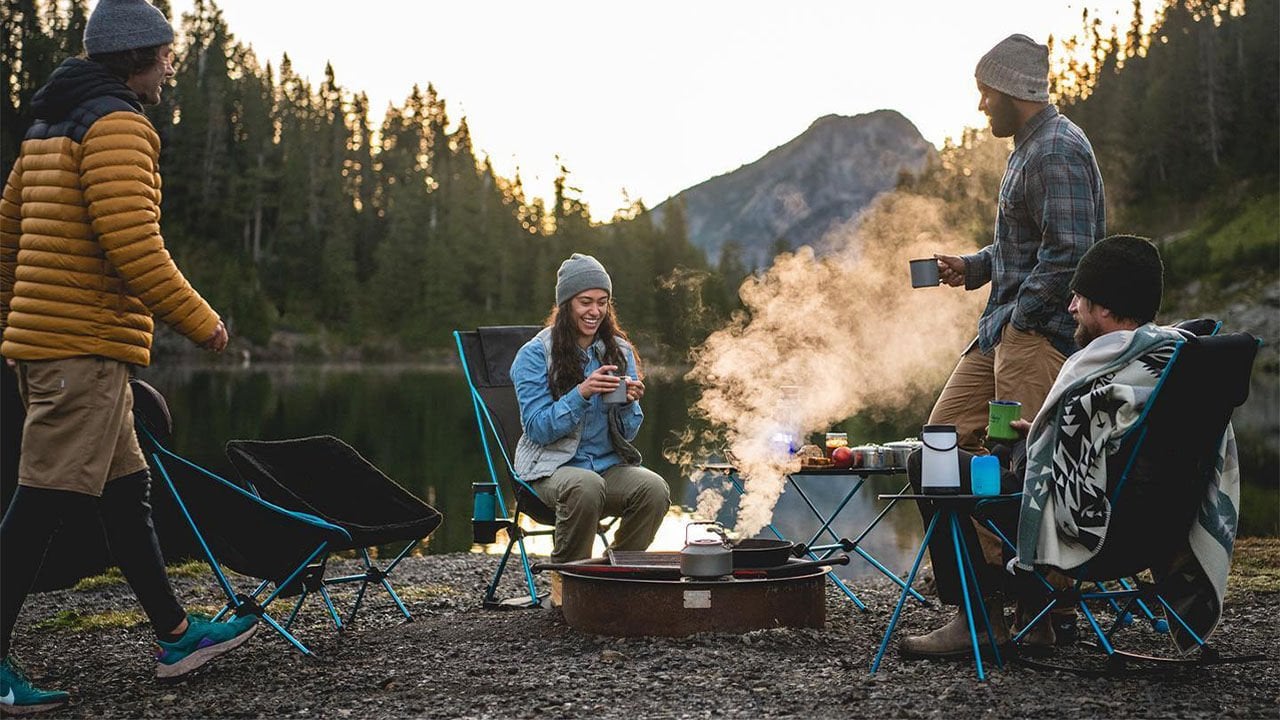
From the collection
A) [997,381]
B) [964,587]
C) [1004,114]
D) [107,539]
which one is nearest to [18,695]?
[107,539]

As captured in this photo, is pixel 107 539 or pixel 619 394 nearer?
pixel 107 539

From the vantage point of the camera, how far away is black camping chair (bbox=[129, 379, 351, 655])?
4.02 metres

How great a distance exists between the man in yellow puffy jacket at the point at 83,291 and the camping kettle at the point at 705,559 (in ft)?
5.67

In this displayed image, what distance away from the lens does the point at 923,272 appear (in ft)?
14.8

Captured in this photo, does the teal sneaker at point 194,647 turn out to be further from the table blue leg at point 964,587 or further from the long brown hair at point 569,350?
the table blue leg at point 964,587

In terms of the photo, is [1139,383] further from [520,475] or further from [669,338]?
[669,338]

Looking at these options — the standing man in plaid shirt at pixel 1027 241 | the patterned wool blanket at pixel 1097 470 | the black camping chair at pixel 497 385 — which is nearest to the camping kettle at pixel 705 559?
the standing man in plaid shirt at pixel 1027 241

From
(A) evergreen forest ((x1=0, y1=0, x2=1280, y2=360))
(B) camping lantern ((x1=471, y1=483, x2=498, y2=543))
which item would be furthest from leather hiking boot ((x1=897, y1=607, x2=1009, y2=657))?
(A) evergreen forest ((x1=0, y1=0, x2=1280, y2=360))

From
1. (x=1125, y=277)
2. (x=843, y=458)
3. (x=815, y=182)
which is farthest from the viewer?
(x=815, y=182)

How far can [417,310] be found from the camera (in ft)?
193

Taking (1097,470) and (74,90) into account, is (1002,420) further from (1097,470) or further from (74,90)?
(74,90)

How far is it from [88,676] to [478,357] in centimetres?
225

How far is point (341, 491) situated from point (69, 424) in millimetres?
1630

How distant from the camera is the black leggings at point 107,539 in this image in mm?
3348
